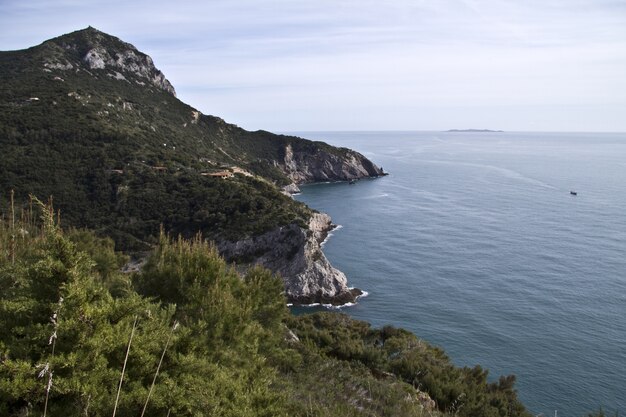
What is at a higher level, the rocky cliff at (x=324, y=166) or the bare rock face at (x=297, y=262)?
the rocky cliff at (x=324, y=166)

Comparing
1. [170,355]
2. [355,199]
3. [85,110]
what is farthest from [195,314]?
[355,199]

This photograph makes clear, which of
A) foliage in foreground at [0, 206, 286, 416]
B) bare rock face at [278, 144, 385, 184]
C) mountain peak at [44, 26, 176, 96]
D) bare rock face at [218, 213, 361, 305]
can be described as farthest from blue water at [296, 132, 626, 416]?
mountain peak at [44, 26, 176, 96]

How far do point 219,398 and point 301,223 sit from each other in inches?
1844

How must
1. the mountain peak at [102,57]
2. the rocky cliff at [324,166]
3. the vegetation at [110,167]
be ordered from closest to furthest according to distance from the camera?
the vegetation at [110,167] → the mountain peak at [102,57] → the rocky cliff at [324,166]

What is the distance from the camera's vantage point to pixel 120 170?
61.9 m

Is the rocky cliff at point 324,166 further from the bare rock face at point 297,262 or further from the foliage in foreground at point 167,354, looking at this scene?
the foliage in foreground at point 167,354

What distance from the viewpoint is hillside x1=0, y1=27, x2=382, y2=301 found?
176 feet

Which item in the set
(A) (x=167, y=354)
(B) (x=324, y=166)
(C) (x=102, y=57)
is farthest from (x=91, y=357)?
(B) (x=324, y=166)

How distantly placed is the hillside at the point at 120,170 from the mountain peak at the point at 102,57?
0.54 meters

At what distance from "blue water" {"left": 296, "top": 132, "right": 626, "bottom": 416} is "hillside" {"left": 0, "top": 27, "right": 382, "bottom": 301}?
910 centimetres

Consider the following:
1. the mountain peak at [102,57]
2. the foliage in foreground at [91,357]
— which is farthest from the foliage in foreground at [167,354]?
the mountain peak at [102,57]

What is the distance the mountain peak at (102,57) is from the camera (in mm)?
96506

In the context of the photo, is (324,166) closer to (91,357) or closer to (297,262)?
(297,262)

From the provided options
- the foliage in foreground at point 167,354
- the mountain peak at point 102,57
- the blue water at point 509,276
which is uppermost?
the mountain peak at point 102,57
